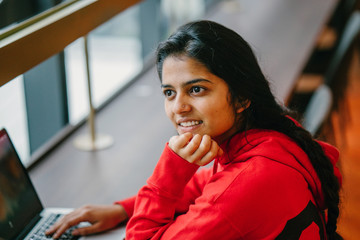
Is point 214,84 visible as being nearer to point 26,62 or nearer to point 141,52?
point 26,62

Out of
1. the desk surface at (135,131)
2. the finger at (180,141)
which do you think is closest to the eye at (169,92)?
the finger at (180,141)

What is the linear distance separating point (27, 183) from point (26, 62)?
0.32 meters

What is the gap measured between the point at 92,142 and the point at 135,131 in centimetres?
20

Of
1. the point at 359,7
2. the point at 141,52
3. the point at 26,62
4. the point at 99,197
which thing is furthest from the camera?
the point at 359,7

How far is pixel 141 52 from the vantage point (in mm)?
3803

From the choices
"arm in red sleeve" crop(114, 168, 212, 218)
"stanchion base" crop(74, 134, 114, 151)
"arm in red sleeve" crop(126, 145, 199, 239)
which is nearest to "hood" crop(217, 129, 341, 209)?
"arm in red sleeve" crop(126, 145, 199, 239)

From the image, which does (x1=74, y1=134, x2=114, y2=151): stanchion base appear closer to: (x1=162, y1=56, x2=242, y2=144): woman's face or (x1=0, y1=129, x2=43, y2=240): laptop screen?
(x1=0, y1=129, x2=43, y2=240): laptop screen

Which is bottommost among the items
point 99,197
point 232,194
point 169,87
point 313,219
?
point 99,197

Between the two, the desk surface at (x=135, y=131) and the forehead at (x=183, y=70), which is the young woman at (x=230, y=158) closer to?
the forehead at (x=183, y=70)

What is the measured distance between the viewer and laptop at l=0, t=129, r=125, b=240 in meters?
1.08

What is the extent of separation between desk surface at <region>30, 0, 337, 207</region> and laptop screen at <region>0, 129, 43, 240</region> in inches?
10.3

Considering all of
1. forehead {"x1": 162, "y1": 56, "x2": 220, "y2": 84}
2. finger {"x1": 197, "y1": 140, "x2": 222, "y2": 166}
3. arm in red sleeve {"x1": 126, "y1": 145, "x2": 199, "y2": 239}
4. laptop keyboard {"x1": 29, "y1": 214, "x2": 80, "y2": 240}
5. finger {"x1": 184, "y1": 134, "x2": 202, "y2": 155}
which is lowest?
laptop keyboard {"x1": 29, "y1": 214, "x2": 80, "y2": 240}

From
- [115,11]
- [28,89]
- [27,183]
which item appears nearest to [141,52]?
[28,89]

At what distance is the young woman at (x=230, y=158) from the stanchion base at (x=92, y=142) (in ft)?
2.19
